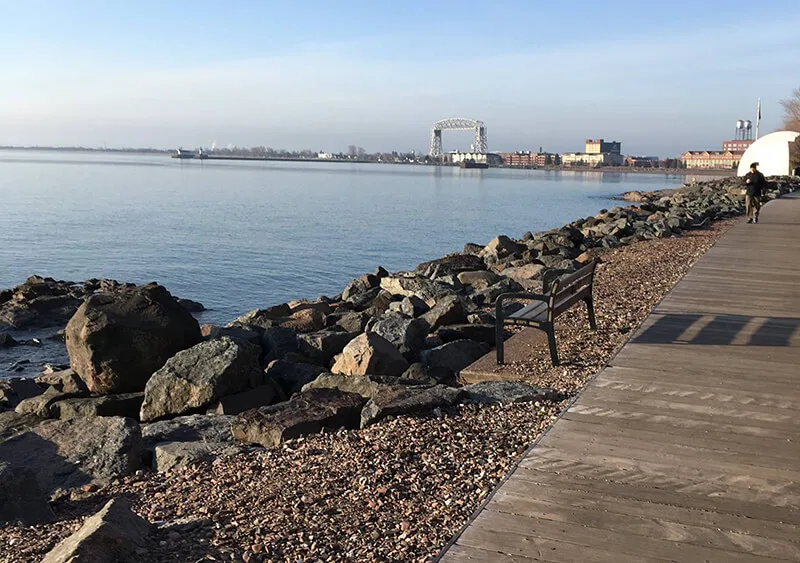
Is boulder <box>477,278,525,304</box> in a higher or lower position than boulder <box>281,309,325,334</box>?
higher

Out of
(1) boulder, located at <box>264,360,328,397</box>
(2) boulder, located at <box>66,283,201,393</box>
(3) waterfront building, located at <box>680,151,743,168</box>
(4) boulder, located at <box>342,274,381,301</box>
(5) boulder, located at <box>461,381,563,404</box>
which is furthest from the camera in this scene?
(3) waterfront building, located at <box>680,151,743,168</box>

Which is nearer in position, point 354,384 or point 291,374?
point 354,384

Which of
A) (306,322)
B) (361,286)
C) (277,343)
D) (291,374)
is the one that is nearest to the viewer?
(291,374)

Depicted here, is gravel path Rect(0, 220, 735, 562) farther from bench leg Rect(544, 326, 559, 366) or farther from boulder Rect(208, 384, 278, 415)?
boulder Rect(208, 384, 278, 415)

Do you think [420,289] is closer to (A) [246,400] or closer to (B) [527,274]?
(B) [527,274]

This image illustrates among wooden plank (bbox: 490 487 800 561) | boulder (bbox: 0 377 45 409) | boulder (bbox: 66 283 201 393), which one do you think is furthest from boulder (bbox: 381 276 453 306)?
wooden plank (bbox: 490 487 800 561)

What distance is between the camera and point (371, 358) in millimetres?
7297

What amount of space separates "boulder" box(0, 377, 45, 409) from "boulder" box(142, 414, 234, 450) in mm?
3646

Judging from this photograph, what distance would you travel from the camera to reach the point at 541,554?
3.18m

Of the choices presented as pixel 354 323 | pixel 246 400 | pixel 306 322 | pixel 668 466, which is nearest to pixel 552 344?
pixel 668 466

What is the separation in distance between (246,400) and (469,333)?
9.32 feet

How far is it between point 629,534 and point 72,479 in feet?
13.0

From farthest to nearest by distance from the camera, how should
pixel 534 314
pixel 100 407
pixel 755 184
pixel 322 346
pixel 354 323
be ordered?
pixel 755 184, pixel 354 323, pixel 322 346, pixel 100 407, pixel 534 314

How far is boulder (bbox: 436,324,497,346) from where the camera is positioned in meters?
8.80
